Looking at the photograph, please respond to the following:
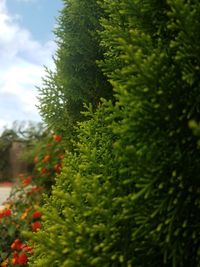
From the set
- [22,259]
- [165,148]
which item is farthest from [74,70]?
[165,148]

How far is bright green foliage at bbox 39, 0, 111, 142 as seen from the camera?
5.84m

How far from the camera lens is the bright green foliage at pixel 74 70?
19.2ft

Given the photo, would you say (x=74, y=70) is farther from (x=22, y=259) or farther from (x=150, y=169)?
(x=150, y=169)

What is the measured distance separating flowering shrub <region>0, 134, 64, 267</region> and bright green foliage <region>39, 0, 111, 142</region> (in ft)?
5.07

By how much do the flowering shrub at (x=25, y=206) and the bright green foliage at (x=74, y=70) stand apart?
155 cm

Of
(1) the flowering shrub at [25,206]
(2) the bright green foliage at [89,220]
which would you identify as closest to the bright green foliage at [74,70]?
(1) the flowering shrub at [25,206]

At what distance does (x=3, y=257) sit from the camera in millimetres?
7090

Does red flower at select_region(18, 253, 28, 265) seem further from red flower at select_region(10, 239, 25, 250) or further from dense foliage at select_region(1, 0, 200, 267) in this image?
dense foliage at select_region(1, 0, 200, 267)

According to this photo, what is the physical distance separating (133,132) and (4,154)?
15615 millimetres

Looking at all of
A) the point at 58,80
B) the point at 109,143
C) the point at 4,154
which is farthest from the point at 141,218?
the point at 4,154

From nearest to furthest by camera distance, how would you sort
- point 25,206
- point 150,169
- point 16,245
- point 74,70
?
point 150,169
point 74,70
point 16,245
point 25,206

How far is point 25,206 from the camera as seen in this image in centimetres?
788

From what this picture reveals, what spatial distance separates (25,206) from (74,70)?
2.98m

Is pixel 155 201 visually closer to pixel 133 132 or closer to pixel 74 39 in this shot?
pixel 133 132
